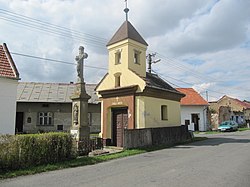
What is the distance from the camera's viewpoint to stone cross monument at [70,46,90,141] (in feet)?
48.4

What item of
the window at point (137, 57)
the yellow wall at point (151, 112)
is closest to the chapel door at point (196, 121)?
the yellow wall at point (151, 112)

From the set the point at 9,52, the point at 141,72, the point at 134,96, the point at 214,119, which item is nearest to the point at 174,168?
the point at 134,96

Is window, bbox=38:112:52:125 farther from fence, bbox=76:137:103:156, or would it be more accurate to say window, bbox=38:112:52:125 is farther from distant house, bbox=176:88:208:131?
distant house, bbox=176:88:208:131

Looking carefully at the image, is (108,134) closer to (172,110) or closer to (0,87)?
(172,110)

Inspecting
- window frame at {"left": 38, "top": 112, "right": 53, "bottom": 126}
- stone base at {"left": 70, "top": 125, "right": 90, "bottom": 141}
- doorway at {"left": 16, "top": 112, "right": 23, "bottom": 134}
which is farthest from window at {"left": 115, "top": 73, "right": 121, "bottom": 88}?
doorway at {"left": 16, "top": 112, "right": 23, "bottom": 134}

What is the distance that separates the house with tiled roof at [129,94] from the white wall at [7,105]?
6530 millimetres

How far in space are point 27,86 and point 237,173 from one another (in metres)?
30.6

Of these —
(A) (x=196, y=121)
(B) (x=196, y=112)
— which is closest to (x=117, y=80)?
(B) (x=196, y=112)

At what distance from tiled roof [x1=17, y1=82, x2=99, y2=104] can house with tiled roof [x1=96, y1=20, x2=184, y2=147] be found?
12.8m

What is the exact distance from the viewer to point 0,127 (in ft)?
51.1

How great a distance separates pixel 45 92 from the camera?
3322cm

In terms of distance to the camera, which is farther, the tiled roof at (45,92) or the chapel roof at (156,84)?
the tiled roof at (45,92)

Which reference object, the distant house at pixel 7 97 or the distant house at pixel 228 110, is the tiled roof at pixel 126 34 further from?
the distant house at pixel 228 110

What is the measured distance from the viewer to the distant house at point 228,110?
44213mm
